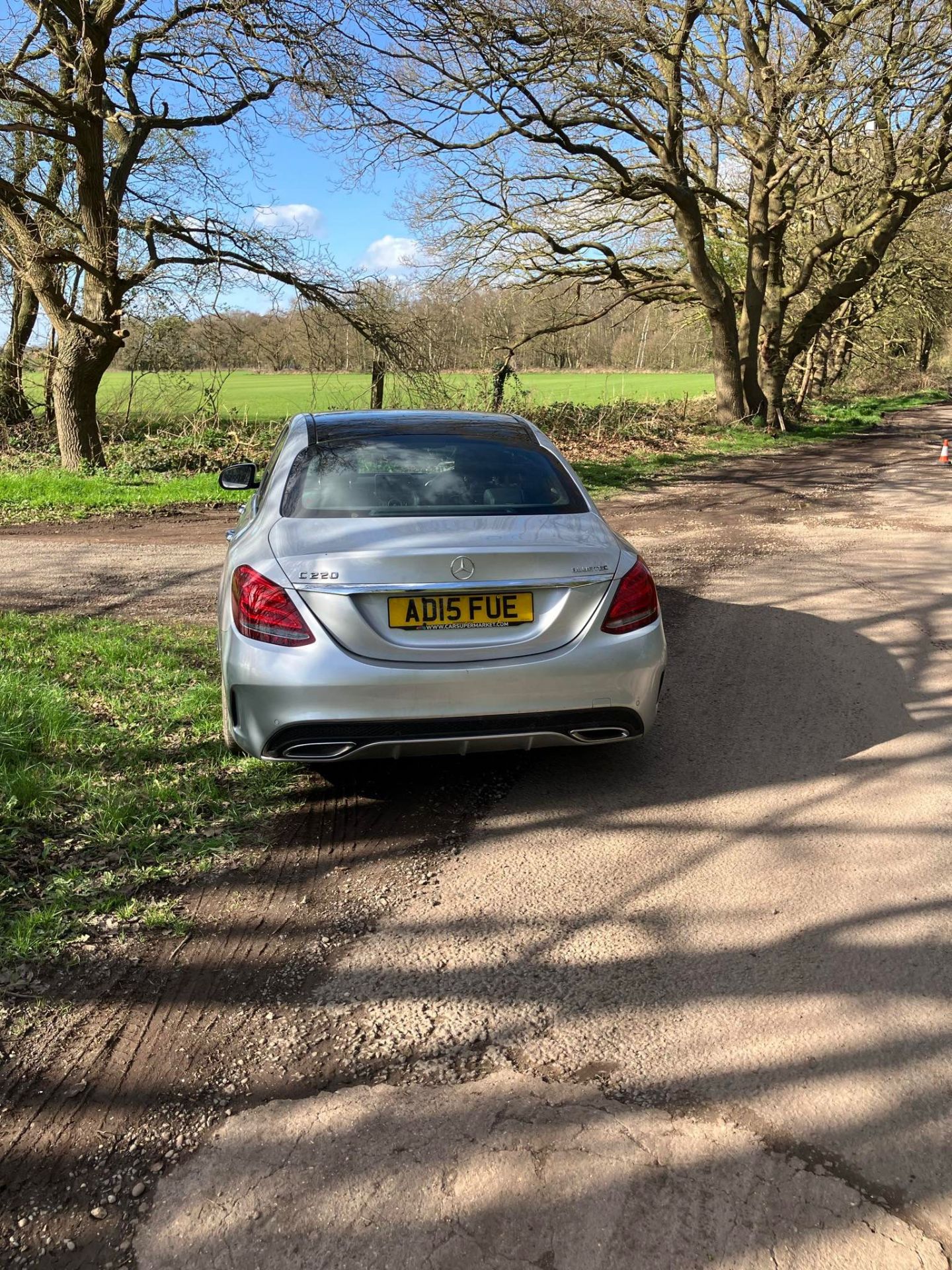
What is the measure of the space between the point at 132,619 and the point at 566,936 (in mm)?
4809

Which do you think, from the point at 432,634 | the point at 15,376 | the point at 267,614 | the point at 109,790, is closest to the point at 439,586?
the point at 432,634

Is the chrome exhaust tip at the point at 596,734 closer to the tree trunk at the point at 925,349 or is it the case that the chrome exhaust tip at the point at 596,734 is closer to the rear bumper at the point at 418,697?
the rear bumper at the point at 418,697

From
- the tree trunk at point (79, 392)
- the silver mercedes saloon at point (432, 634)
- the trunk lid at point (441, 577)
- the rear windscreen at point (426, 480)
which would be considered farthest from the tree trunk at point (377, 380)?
the trunk lid at point (441, 577)

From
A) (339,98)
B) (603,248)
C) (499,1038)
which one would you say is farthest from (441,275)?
(499,1038)

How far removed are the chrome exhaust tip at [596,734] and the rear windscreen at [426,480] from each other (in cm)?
99

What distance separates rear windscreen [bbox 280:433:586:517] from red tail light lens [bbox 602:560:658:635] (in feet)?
1.58

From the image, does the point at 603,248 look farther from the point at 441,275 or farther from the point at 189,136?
the point at 189,136

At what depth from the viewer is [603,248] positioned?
21.5 metres

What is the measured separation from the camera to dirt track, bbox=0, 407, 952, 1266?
7.46ft

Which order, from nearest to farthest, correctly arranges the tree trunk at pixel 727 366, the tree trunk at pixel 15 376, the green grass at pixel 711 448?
the green grass at pixel 711 448, the tree trunk at pixel 15 376, the tree trunk at pixel 727 366

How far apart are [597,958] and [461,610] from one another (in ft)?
4.58

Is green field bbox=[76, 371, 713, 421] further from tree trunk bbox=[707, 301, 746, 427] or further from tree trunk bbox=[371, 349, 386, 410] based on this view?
tree trunk bbox=[707, 301, 746, 427]

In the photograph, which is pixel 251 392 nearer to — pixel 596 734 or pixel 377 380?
pixel 377 380

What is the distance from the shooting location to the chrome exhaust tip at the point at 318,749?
356 cm
